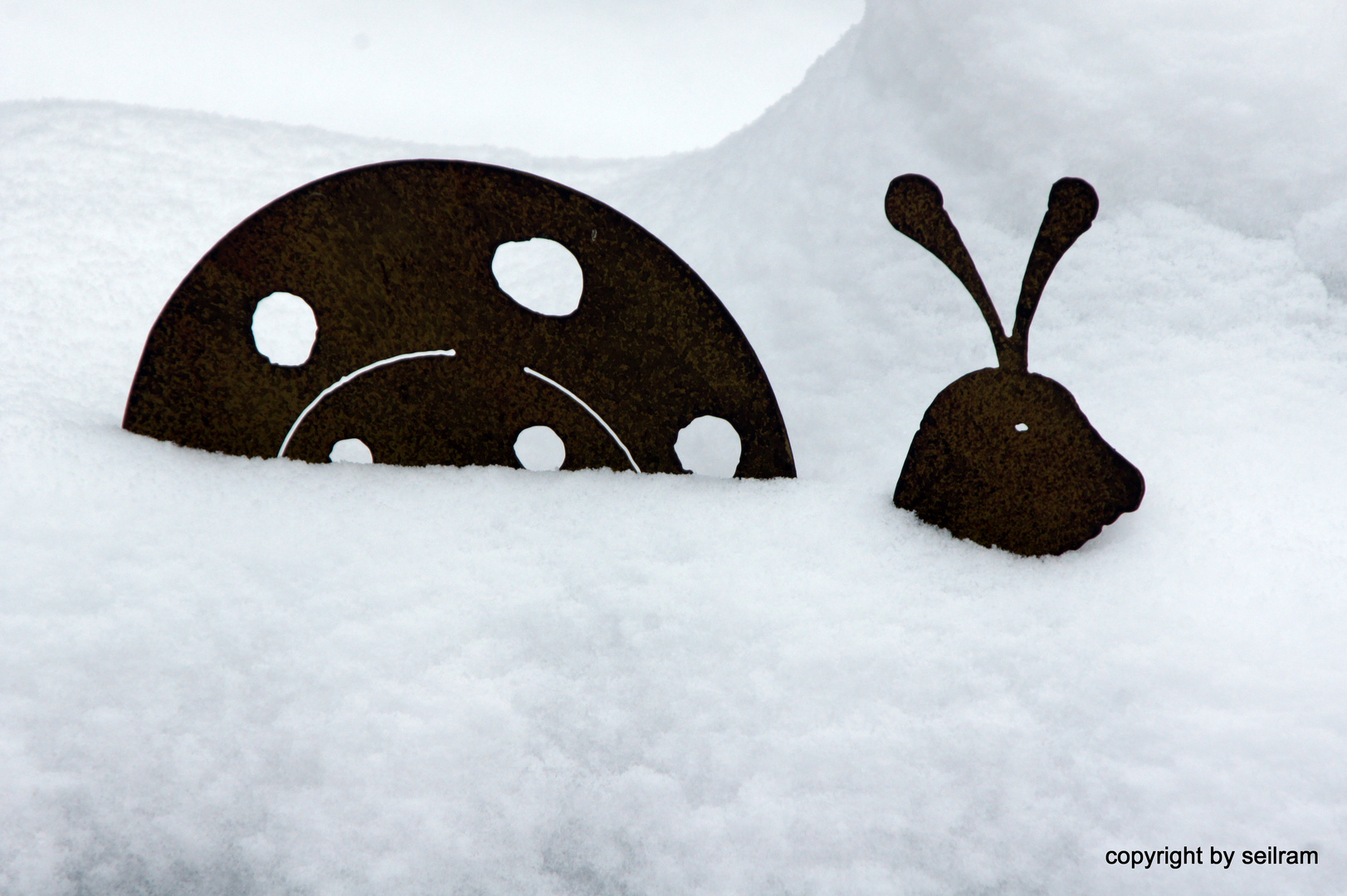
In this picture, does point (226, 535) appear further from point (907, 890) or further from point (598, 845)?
point (907, 890)

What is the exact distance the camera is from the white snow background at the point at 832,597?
552 millimetres

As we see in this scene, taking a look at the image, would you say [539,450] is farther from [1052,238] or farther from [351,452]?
[1052,238]

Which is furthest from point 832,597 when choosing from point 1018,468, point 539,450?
point 539,450

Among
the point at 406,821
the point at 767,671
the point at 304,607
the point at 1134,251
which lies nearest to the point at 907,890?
the point at 767,671

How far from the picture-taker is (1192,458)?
33.3 inches

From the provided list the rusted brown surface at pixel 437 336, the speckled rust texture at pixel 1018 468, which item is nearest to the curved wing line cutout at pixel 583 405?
the rusted brown surface at pixel 437 336

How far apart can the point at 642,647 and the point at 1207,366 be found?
66cm

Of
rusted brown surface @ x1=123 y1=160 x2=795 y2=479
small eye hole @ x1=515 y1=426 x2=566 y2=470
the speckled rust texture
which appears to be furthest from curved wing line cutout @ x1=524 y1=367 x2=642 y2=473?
the speckled rust texture

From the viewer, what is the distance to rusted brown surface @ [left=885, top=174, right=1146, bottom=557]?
2.50ft

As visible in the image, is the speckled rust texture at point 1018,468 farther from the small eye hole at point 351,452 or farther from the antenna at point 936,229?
the small eye hole at point 351,452

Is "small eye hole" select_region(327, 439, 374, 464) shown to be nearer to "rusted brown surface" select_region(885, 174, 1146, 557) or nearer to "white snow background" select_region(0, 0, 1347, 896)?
"white snow background" select_region(0, 0, 1347, 896)

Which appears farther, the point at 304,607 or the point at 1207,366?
the point at 1207,366

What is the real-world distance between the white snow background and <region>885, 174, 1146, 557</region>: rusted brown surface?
0.10 feet

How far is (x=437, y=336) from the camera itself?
863 mm
